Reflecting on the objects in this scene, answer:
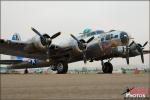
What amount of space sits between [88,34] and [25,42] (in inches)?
215

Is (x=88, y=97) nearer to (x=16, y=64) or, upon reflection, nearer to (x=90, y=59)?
(x=90, y=59)

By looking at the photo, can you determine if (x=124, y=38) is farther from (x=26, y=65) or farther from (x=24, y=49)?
(x=26, y=65)

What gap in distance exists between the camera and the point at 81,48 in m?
24.6

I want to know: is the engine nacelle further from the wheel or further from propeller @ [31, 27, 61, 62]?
the wheel

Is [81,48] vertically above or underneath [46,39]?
underneath

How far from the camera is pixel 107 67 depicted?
85.7ft

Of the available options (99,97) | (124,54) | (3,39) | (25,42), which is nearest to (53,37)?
(25,42)

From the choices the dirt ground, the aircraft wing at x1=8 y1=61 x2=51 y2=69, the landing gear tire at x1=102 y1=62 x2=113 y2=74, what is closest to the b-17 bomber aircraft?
the landing gear tire at x1=102 y1=62 x2=113 y2=74

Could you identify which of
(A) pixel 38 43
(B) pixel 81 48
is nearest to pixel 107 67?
(B) pixel 81 48

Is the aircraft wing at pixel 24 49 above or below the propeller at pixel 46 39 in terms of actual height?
below

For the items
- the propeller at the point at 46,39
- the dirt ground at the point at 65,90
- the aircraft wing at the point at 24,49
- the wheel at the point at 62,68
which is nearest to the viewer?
the dirt ground at the point at 65,90

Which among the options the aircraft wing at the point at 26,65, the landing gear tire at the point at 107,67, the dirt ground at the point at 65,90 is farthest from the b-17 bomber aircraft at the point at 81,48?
the dirt ground at the point at 65,90

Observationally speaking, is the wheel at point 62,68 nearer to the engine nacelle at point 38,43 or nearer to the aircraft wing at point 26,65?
the engine nacelle at point 38,43

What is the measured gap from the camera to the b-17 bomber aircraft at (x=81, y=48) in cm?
2384
